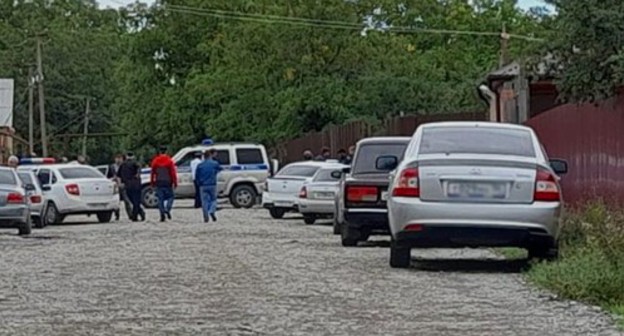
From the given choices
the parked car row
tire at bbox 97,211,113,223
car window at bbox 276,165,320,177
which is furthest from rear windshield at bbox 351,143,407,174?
tire at bbox 97,211,113,223

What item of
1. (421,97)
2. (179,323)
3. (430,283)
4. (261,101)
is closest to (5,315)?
(179,323)

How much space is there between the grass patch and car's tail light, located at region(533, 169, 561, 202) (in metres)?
0.56

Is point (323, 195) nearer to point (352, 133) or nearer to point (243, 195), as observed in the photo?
point (352, 133)

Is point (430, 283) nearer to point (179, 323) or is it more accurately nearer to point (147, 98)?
point (179, 323)

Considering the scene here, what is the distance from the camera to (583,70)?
20375 millimetres

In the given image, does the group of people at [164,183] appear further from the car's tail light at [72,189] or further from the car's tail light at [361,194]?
the car's tail light at [361,194]

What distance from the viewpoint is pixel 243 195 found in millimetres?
42656

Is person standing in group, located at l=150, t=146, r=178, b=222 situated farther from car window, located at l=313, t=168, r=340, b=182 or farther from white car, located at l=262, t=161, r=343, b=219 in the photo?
car window, located at l=313, t=168, r=340, b=182

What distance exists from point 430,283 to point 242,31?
45.0 m

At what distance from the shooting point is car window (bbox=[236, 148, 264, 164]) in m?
42.8

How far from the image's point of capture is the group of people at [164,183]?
30672 millimetres

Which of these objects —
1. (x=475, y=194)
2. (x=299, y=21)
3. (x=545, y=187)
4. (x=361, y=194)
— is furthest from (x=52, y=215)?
(x=299, y=21)

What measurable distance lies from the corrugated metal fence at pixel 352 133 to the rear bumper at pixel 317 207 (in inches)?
219

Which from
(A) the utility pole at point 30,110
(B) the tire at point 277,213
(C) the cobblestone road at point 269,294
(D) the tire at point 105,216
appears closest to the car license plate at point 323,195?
(B) the tire at point 277,213
